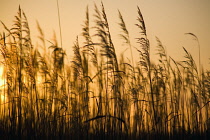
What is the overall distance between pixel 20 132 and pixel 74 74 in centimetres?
121

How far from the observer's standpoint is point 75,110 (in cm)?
376

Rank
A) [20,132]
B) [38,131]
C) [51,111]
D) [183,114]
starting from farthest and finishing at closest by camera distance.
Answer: [183,114]
[51,111]
[38,131]
[20,132]

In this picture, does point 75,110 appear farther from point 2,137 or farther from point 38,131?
point 2,137

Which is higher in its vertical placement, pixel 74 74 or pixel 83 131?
pixel 74 74

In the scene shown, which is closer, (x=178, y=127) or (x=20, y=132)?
(x=20, y=132)

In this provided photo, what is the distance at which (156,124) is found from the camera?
3373 mm

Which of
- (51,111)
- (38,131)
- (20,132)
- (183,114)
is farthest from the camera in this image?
(183,114)

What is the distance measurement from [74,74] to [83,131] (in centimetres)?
93

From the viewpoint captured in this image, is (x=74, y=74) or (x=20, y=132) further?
(x=74, y=74)

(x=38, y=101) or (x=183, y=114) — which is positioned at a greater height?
(x=38, y=101)

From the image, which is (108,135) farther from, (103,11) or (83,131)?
(103,11)

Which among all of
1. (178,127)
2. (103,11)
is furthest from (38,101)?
(178,127)

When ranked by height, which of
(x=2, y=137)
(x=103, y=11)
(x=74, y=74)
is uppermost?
(x=103, y=11)

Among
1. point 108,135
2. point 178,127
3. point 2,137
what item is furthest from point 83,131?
point 178,127
